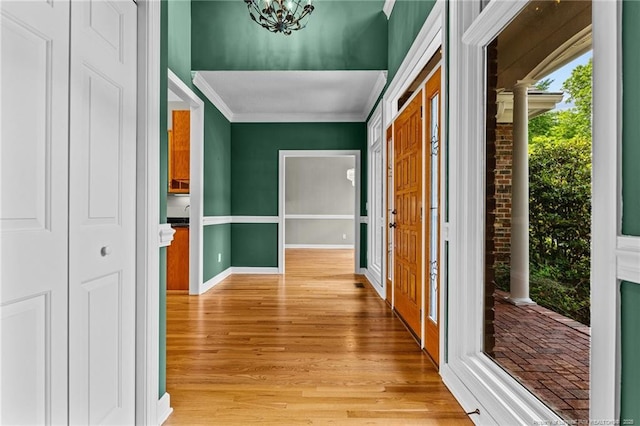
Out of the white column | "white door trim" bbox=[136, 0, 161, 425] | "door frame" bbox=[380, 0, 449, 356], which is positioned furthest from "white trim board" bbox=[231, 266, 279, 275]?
the white column

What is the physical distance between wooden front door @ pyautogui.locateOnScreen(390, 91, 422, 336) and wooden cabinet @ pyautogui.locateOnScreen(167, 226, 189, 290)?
260 cm

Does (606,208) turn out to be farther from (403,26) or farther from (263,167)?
(263,167)

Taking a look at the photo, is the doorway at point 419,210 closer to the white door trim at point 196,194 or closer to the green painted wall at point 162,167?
the green painted wall at point 162,167

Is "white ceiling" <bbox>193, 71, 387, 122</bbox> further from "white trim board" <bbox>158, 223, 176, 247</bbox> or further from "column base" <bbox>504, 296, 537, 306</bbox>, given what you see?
"column base" <bbox>504, 296, 537, 306</bbox>

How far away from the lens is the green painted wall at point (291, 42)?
4.21m

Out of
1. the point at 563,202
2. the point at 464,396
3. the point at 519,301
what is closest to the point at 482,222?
Answer: the point at 519,301

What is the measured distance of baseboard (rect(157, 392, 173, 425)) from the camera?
5.77ft

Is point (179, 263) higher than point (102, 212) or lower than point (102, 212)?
lower

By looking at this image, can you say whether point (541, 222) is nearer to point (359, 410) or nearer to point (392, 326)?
point (359, 410)

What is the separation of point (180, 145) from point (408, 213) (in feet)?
10.4

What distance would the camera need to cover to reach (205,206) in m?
4.78

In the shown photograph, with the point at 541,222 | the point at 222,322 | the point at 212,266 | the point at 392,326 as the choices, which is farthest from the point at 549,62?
the point at 212,266

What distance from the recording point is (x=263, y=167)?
237 inches

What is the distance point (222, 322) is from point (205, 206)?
1.83 metres
